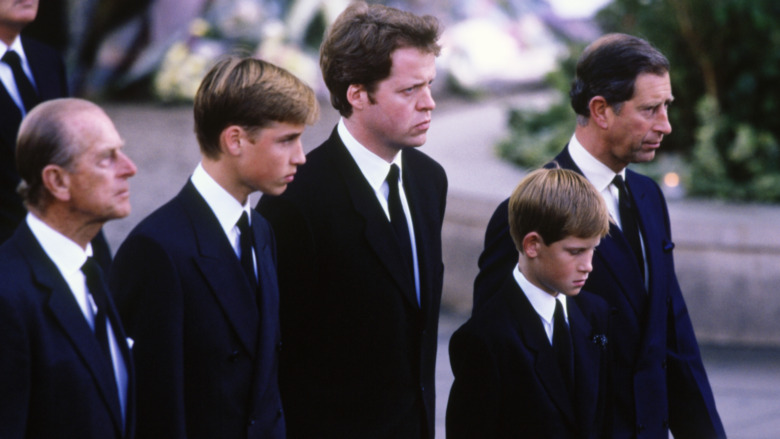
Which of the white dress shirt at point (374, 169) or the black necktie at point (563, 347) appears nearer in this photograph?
the black necktie at point (563, 347)

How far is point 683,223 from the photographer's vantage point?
23.2ft

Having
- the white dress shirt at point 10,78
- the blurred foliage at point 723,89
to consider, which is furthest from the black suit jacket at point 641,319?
the blurred foliage at point 723,89

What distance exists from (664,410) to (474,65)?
12.7 m

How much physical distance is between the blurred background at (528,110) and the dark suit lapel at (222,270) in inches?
27.2

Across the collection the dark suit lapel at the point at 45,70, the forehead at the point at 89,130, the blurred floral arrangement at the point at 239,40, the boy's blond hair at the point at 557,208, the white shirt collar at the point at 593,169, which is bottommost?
the boy's blond hair at the point at 557,208

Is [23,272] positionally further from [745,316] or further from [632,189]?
[745,316]

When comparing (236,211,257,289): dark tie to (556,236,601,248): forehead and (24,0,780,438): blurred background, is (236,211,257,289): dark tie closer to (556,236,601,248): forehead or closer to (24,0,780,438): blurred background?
(24,0,780,438): blurred background

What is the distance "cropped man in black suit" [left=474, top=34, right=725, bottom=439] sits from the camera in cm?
346

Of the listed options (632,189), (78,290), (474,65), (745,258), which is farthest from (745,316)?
(474,65)

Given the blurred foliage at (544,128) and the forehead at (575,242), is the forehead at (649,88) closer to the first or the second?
the forehead at (575,242)

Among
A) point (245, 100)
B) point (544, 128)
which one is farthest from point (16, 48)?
point (544, 128)

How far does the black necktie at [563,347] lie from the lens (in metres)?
3.21

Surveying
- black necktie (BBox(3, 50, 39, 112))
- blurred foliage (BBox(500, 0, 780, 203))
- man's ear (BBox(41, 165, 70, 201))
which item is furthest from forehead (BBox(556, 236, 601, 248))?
blurred foliage (BBox(500, 0, 780, 203))

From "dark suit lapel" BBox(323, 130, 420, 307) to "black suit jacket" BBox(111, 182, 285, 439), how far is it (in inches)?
16.1
